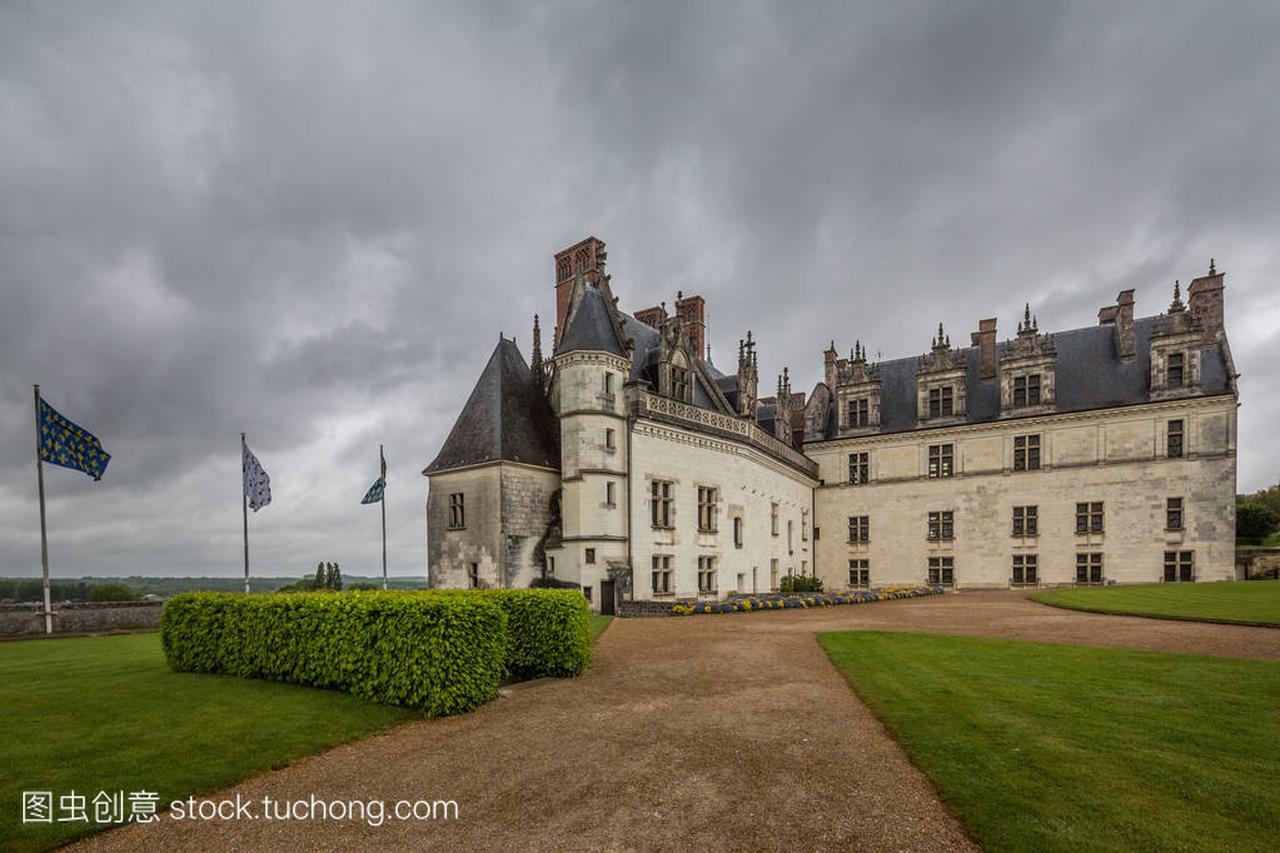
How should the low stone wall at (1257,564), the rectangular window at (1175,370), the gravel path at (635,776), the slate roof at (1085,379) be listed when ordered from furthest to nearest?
the slate roof at (1085,379) → the rectangular window at (1175,370) → the low stone wall at (1257,564) → the gravel path at (635,776)

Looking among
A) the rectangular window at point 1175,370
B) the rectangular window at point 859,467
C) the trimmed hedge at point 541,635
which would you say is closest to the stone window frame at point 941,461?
the rectangular window at point 859,467

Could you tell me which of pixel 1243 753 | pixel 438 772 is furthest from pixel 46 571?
pixel 1243 753

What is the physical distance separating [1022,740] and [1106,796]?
1527mm

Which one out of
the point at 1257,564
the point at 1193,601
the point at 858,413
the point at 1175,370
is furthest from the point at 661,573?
the point at 1257,564

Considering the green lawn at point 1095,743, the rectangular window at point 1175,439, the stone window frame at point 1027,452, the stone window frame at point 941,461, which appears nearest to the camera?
the green lawn at point 1095,743

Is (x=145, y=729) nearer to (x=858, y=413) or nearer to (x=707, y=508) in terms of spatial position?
(x=707, y=508)

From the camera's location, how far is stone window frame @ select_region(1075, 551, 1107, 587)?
32625mm

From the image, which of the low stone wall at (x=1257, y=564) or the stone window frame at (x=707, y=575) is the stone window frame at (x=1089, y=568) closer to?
the low stone wall at (x=1257, y=564)

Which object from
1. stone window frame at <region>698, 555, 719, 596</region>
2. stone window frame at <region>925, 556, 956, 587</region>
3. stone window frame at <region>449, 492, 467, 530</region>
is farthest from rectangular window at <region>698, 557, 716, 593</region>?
stone window frame at <region>925, 556, 956, 587</region>

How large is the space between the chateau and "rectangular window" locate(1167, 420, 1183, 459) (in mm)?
78

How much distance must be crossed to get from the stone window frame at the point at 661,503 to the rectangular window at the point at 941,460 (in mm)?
19387

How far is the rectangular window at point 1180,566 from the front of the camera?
100ft

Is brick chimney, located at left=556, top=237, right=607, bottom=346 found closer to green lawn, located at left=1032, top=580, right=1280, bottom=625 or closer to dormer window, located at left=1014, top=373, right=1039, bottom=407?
green lawn, located at left=1032, top=580, right=1280, bottom=625

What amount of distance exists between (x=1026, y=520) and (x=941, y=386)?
872 cm
